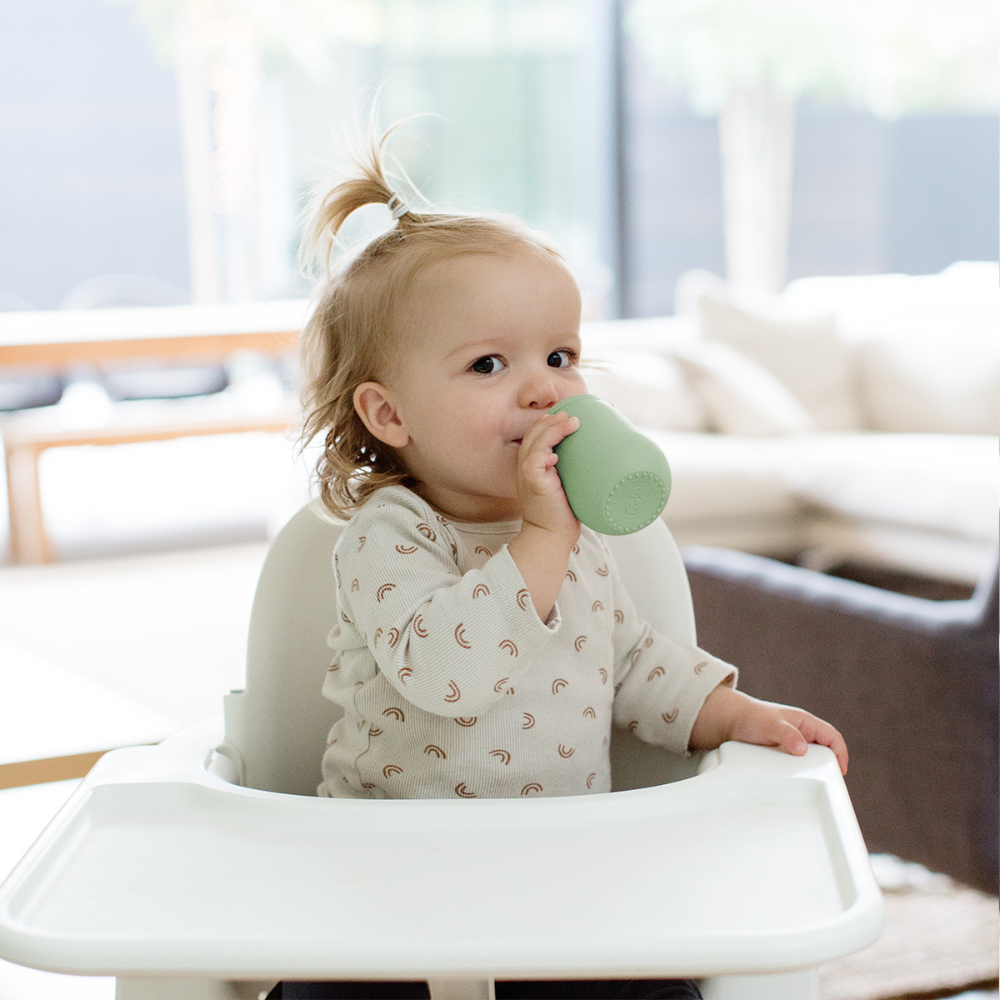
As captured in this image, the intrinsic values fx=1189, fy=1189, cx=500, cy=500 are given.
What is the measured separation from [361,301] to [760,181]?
6511 millimetres

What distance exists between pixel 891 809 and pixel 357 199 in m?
1.29

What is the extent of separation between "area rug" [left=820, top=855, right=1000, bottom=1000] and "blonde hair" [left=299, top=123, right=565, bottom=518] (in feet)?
3.43

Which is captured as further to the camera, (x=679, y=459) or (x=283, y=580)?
(x=679, y=459)

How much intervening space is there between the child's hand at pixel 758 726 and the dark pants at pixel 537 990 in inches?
7.1

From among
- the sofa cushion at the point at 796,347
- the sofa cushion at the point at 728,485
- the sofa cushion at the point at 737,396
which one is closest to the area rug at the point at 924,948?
the sofa cushion at the point at 728,485

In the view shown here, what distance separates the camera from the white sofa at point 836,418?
310cm

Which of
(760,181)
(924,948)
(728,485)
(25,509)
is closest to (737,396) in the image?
(728,485)

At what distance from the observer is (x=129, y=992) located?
0.76 metres

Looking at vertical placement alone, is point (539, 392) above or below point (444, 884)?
above

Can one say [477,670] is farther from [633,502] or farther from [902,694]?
[902,694]

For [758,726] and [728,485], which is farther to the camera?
[728,485]

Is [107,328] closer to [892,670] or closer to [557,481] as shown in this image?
[892,670]

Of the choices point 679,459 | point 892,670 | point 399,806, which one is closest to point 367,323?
point 399,806

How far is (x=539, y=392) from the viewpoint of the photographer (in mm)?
869
